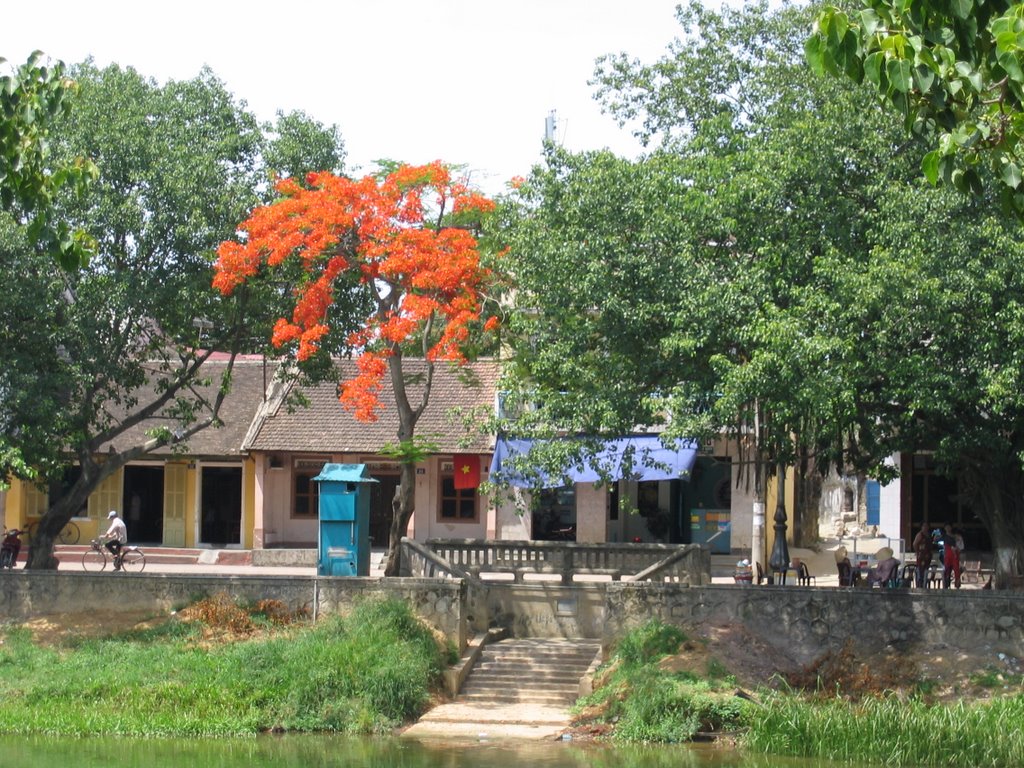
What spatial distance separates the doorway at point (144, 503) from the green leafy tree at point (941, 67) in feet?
92.0

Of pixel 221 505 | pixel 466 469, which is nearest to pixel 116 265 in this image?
pixel 466 469

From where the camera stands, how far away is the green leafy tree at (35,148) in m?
10.3

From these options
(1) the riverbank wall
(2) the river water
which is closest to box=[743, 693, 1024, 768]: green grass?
(2) the river water

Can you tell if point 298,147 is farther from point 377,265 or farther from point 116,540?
point 116,540

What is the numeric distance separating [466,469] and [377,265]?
377 inches

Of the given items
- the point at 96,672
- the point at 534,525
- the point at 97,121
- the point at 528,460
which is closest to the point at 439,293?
the point at 528,460

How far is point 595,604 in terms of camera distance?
21234mm

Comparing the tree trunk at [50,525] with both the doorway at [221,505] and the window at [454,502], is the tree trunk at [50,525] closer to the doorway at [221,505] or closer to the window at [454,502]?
the doorway at [221,505]

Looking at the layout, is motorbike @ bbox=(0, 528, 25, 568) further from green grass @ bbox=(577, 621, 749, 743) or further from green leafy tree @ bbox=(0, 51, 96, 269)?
green leafy tree @ bbox=(0, 51, 96, 269)

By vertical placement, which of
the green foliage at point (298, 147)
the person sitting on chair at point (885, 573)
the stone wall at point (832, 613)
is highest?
the green foliage at point (298, 147)

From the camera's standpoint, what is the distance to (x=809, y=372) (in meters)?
17.0

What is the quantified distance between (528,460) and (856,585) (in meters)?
6.39

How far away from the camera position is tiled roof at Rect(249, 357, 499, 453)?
103 ft

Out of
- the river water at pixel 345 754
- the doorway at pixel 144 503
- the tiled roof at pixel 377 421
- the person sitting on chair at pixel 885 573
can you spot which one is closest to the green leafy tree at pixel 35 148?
the river water at pixel 345 754
